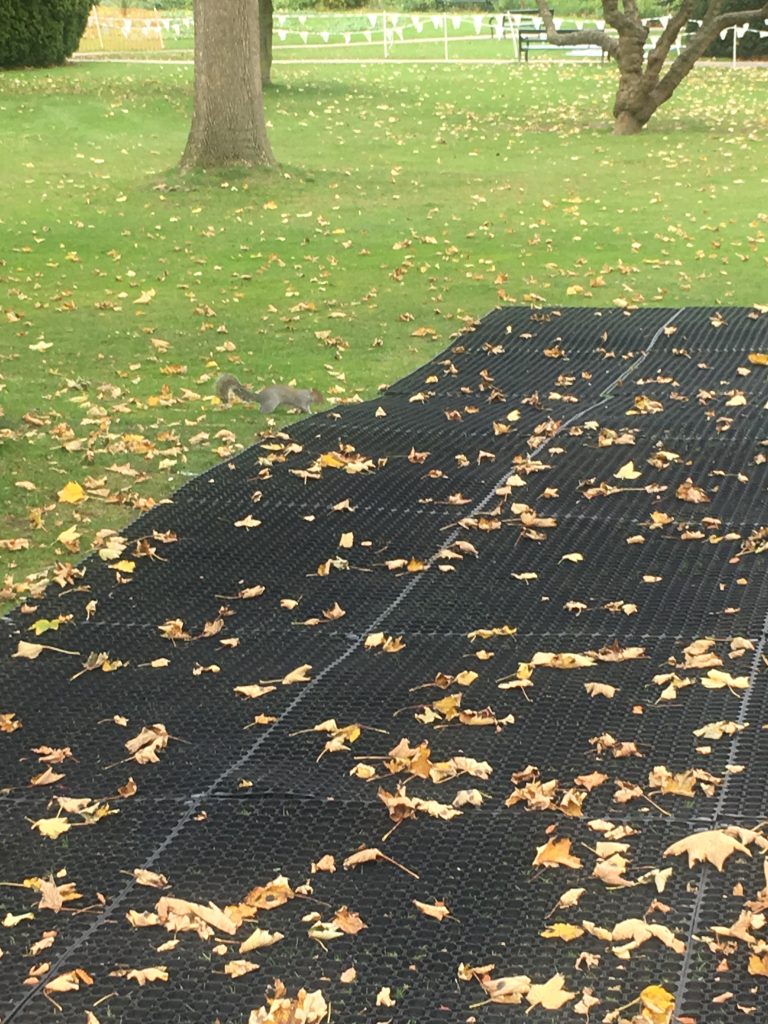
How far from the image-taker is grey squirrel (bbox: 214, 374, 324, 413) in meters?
9.14

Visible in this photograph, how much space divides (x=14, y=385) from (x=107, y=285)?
148 inches

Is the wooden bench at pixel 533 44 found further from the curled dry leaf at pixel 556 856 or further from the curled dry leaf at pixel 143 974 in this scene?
the curled dry leaf at pixel 143 974

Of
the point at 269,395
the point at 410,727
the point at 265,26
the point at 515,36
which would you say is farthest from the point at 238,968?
the point at 515,36

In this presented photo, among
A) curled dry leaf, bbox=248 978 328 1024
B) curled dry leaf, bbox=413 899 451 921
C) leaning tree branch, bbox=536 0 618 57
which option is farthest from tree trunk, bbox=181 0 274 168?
curled dry leaf, bbox=248 978 328 1024

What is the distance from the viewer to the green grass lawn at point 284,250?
8.83m

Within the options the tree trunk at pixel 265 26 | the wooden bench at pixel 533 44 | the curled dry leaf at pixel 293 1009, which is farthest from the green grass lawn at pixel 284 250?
the wooden bench at pixel 533 44

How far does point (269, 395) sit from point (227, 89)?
9165 mm

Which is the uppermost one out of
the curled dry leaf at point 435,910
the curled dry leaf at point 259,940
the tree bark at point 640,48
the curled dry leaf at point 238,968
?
the tree bark at point 640,48

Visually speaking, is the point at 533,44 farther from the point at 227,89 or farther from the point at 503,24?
the point at 227,89

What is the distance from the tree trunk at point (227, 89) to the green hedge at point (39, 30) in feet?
42.3

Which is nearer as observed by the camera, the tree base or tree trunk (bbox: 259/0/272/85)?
the tree base

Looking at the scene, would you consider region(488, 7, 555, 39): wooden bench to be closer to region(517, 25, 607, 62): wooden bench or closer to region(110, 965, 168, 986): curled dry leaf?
region(517, 25, 607, 62): wooden bench

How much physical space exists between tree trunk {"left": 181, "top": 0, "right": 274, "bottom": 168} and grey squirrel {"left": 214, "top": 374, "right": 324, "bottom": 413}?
876 centimetres

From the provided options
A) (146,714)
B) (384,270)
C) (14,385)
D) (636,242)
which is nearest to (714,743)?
(146,714)
